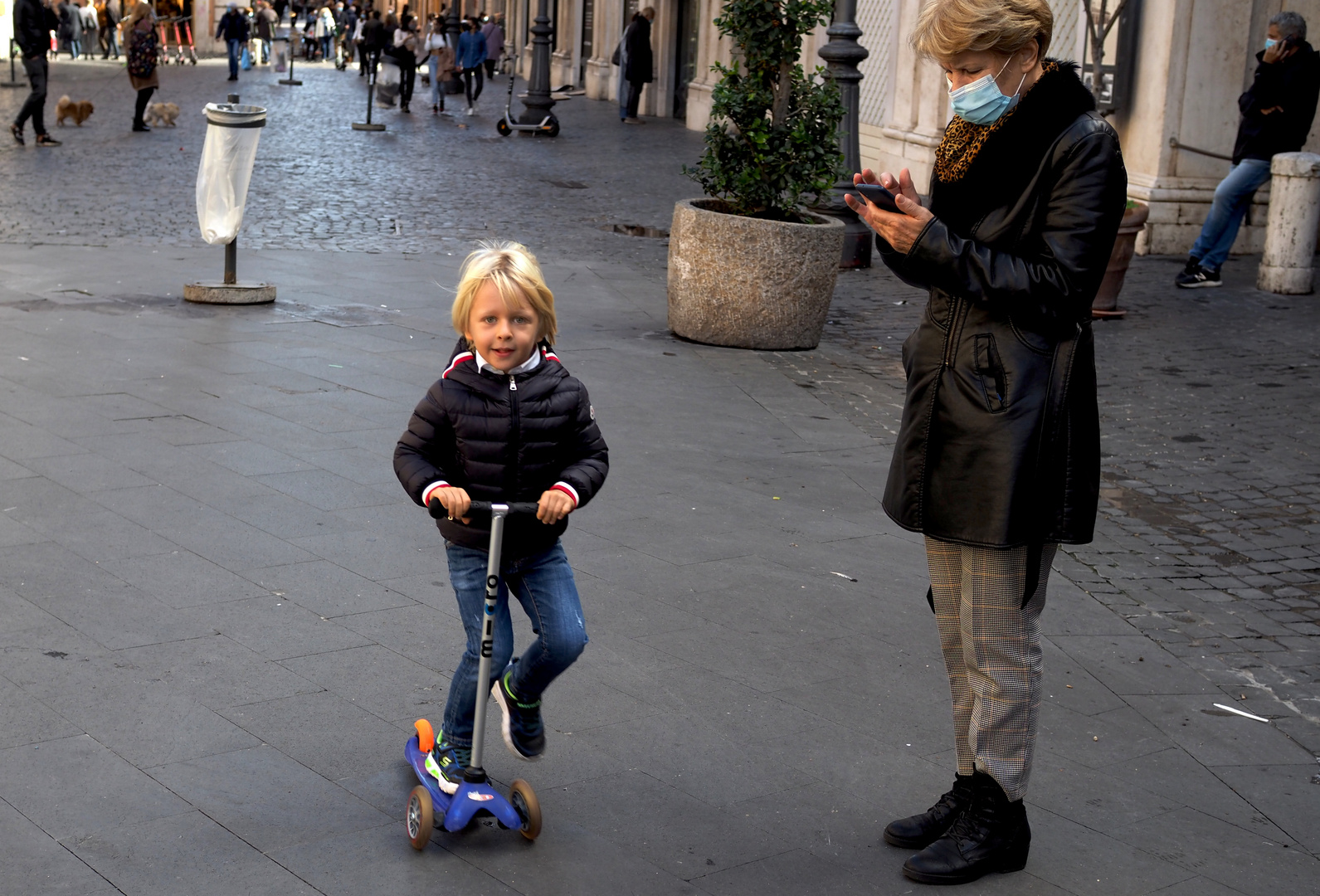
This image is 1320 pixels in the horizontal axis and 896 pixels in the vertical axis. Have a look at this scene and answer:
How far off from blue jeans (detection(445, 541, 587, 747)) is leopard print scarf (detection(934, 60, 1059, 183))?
123cm

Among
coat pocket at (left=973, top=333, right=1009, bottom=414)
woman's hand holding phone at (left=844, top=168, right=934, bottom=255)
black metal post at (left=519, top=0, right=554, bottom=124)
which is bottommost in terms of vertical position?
coat pocket at (left=973, top=333, right=1009, bottom=414)

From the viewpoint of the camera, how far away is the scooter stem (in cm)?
317

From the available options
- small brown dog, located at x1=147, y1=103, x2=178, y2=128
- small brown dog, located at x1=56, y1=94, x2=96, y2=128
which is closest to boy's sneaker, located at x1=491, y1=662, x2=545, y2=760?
small brown dog, located at x1=56, y1=94, x2=96, y2=128

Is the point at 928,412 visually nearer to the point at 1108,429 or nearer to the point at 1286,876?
the point at 1286,876

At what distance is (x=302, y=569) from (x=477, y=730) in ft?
6.29

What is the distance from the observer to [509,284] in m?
3.26

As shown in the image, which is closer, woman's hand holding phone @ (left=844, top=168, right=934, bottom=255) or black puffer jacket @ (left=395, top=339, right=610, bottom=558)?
woman's hand holding phone @ (left=844, top=168, right=934, bottom=255)

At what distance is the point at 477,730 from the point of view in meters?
3.32

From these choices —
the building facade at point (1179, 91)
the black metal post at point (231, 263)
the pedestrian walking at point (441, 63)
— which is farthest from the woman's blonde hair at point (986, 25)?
the pedestrian walking at point (441, 63)

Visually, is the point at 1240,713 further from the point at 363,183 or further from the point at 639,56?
the point at 639,56

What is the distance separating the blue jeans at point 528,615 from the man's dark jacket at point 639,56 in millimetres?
26177

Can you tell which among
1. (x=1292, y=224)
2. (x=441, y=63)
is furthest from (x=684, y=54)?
(x=1292, y=224)

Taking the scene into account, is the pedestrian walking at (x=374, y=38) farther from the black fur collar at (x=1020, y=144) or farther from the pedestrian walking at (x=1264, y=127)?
the black fur collar at (x=1020, y=144)

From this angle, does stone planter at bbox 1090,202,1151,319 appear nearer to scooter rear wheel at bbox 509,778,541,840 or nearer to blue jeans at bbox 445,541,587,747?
blue jeans at bbox 445,541,587,747
